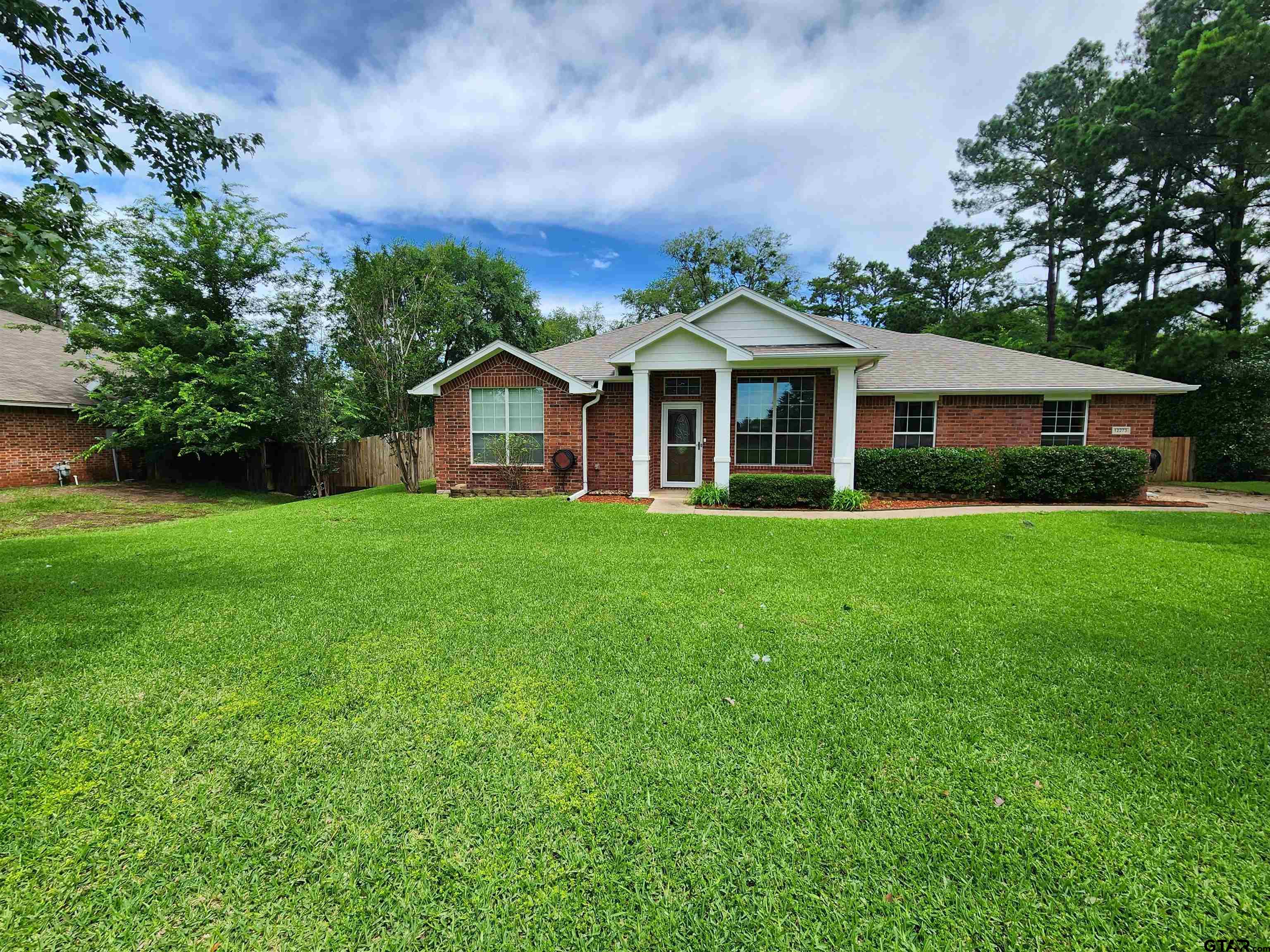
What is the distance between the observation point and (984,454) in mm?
11102

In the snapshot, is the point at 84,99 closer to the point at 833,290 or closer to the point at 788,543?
the point at 788,543

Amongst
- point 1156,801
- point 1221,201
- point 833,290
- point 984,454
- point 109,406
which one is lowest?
point 1156,801

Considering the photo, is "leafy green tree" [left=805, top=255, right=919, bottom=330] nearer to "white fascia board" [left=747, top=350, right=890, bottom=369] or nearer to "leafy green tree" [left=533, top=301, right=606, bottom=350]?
"leafy green tree" [left=533, top=301, right=606, bottom=350]

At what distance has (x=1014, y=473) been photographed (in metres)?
11.1

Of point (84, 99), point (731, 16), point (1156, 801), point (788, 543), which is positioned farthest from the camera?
point (731, 16)

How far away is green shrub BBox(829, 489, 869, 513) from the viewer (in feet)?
33.7

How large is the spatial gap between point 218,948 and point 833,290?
124ft

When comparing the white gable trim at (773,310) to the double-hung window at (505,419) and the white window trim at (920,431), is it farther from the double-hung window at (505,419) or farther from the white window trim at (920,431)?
the double-hung window at (505,419)

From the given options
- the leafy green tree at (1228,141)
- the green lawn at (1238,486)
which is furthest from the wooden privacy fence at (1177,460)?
the leafy green tree at (1228,141)

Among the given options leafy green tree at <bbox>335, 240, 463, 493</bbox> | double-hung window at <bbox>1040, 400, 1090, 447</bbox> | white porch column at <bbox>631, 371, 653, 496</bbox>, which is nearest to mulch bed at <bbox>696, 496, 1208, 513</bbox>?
white porch column at <bbox>631, 371, 653, 496</bbox>

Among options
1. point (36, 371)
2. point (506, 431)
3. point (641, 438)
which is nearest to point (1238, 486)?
point (641, 438)

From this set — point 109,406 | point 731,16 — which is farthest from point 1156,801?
point 109,406

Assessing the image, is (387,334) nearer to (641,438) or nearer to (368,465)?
(368,465)

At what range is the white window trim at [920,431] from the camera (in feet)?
42.1
